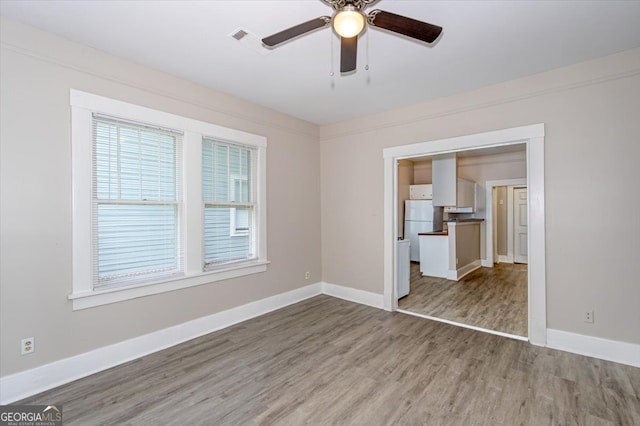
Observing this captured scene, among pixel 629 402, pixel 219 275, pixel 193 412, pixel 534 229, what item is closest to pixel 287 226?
pixel 219 275

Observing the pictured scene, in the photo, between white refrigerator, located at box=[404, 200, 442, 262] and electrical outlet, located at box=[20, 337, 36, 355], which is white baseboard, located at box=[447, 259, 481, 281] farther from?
electrical outlet, located at box=[20, 337, 36, 355]

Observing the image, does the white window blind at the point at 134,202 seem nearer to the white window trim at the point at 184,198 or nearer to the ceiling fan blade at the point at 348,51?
the white window trim at the point at 184,198

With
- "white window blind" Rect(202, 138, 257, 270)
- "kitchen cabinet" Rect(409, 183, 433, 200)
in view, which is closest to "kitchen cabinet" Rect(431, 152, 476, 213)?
"kitchen cabinet" Rect(409, 183, 433, 200)

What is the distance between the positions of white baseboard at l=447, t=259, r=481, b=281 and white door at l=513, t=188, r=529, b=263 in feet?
4.32

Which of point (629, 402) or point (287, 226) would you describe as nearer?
point (629, 402)

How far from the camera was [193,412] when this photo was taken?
201 cm

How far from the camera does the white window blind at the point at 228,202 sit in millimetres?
3389

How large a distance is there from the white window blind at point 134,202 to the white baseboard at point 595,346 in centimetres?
402

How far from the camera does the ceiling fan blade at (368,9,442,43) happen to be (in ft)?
5.29

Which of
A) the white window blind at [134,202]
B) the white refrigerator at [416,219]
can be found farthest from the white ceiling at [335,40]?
the white refrigerator at [416,219]

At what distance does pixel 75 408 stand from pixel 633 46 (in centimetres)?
535

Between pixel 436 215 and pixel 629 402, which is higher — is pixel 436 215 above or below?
above

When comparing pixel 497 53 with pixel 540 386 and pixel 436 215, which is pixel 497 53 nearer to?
pixel 540 386

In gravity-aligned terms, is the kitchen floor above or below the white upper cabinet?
below
